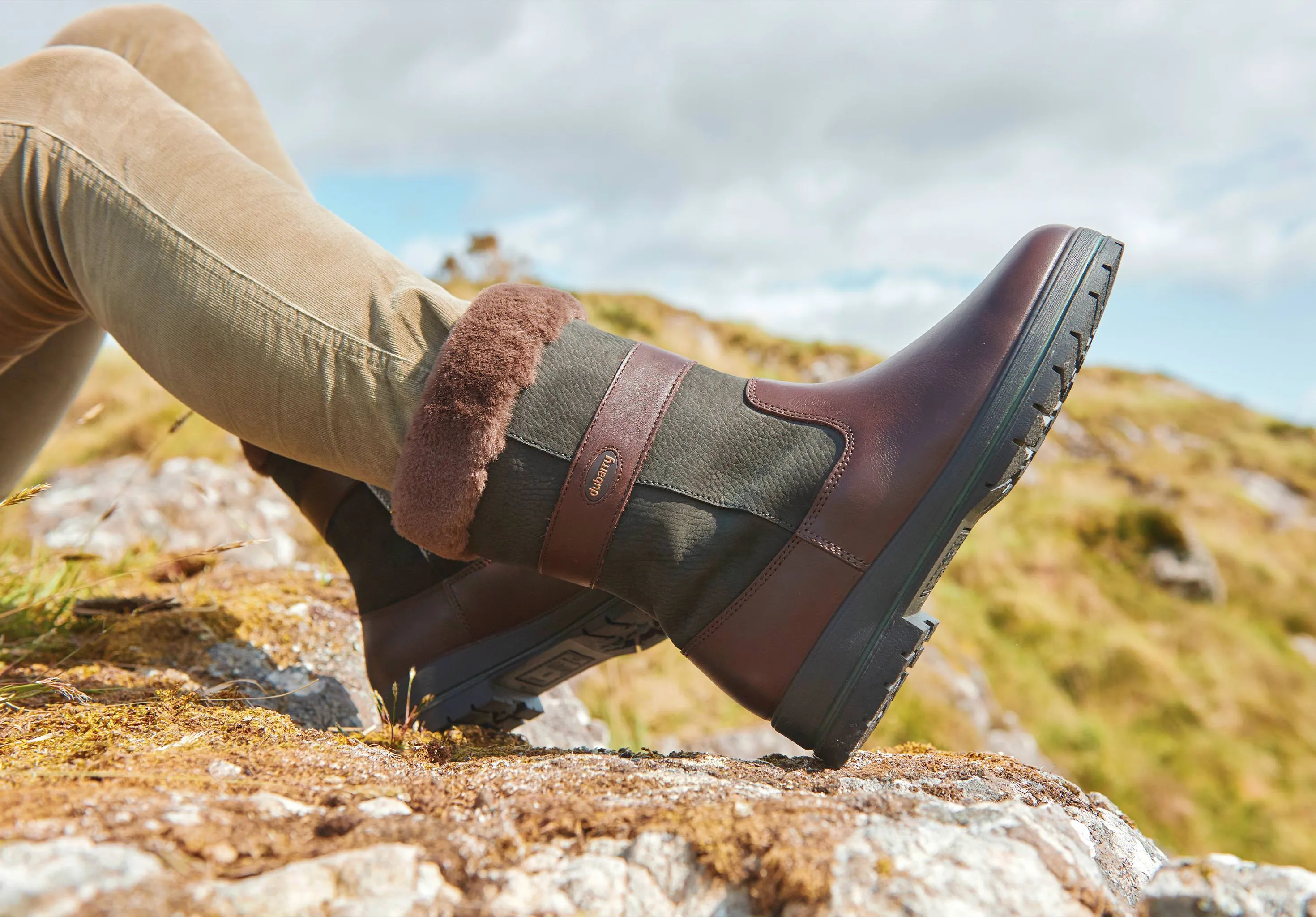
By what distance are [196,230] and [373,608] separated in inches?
26.5

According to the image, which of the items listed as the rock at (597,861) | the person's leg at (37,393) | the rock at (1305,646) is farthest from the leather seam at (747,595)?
the rock at (1305,646)

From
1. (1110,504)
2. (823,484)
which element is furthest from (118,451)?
(1110,504)

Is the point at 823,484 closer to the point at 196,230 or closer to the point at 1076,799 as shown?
the point at 1076,799

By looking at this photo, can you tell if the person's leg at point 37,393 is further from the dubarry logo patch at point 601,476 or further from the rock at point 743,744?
the rock at point 743,744

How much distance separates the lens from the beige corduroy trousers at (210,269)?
1010 millimetres

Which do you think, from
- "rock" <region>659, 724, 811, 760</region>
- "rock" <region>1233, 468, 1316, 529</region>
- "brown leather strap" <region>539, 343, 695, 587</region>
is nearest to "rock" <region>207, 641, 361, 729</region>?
"brown leather strap" <region>539, 343, 695, 587</region>

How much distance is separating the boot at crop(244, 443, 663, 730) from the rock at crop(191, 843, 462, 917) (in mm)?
620

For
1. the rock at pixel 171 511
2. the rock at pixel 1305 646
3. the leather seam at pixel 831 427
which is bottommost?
the rock at pixel 171 511

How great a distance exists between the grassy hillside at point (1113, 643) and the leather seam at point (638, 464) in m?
1.13

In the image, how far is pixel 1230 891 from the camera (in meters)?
0.65

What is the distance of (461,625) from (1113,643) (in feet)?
25.0

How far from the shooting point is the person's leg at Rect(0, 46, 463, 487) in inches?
39.8

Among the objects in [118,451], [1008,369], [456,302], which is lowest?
[118,451]

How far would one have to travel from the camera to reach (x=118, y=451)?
5.16 metres
